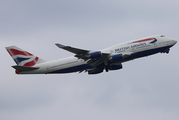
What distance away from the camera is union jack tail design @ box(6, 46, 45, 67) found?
171 feet

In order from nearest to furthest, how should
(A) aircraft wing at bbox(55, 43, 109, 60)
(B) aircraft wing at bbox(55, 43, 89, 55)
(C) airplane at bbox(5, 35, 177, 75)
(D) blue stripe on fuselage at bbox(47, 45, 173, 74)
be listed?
(B) aircraft wing at bbox(55, 43, 89, 55), (A) aircraft wing at bbox(55, 43, 109, 60), (C) airplane at bbox(5, 35, 177, 75), (D) blue stripe on fuselage at bbox(47, 45, 173, 74)

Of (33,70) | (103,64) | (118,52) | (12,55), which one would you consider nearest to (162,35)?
(118,52)

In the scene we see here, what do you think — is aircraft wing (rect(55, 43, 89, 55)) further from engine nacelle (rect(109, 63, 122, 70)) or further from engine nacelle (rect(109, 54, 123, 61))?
engine nacelle (rect(109, 63, 122, 70))

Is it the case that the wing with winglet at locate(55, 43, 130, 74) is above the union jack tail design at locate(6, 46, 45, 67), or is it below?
below

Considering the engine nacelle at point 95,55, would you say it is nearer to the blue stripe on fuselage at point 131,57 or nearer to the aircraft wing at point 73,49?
the aircraft wing at point 73,49

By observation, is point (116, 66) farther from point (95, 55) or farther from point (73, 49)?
point (73, 49)

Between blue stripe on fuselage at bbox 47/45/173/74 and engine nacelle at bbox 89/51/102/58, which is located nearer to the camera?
engine nacelle at bbox 89/51/102/58

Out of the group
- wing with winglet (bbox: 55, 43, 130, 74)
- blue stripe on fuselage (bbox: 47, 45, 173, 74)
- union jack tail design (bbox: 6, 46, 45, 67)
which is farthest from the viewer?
union jack tail design (bbox: 6, 46, 45, 67)

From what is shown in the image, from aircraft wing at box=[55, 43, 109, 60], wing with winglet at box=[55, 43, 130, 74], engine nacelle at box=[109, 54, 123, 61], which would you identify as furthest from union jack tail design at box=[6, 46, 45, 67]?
engine nacelle at box=[109, 54, 123, 61]

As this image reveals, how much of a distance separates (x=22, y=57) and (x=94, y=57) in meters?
15.9

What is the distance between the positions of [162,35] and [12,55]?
30.3 metres

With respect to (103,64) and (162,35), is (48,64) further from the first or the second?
(162,35)

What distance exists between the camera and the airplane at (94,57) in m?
47.0

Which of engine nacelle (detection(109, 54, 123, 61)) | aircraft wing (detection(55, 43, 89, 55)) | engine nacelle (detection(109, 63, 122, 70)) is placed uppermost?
aircraft wing (detection(55, 43, 89, 55))
